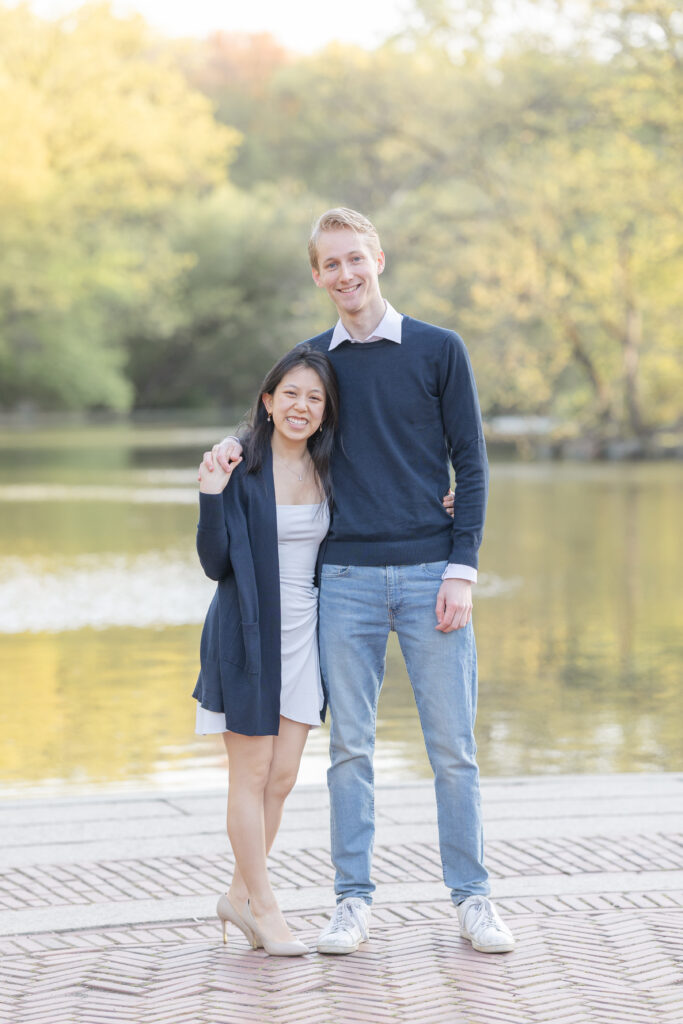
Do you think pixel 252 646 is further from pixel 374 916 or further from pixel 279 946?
pixel 374 916

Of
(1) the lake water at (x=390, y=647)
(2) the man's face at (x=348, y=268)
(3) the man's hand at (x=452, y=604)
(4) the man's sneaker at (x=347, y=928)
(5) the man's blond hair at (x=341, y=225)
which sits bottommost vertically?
(1) the lake water at (x=390, y=647)

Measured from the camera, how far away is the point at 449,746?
366 cm

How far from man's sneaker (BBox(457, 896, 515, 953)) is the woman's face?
1.22 metres

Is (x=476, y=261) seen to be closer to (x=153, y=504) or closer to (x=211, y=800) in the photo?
(x=153, y=504)

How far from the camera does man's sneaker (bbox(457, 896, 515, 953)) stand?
3.51 meters

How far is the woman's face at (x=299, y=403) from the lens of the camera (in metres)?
3.60

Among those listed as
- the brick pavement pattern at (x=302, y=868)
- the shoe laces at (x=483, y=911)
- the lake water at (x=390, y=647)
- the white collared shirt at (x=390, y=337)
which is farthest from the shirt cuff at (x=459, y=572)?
the lake water at (x=390, y=647)

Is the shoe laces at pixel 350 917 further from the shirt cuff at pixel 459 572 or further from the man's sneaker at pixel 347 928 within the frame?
the shirt cuff at pixel 459 572

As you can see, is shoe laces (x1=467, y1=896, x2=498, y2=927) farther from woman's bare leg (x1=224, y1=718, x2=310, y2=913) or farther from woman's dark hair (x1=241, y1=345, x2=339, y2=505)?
woman's dark hair (x1=241, y1=345, x2=339, y2=505)

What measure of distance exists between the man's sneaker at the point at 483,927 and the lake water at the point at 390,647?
2.13m

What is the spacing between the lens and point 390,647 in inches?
364

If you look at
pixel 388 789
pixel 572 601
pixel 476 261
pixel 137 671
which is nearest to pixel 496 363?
pixel 476 261

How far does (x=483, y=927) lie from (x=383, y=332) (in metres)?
1.47

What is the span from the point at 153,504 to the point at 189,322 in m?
27.1
